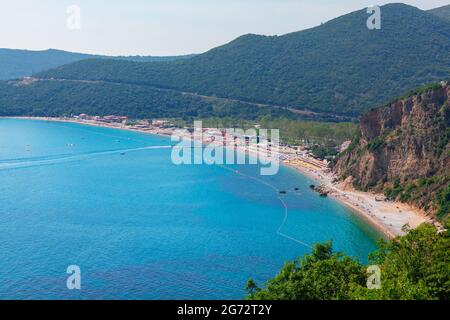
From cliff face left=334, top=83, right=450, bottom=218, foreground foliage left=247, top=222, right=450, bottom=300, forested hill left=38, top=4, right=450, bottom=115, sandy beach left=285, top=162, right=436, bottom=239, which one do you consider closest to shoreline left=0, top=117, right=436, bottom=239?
sandy beach left=285, top=162, right=436, bottom=239

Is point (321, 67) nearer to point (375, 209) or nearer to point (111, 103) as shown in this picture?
point (111, 103)

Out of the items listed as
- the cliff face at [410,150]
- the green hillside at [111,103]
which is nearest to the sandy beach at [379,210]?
the cliff face at [410,150]

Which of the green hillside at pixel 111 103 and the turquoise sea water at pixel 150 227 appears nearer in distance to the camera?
the turquoise sea water at pixel 150 227

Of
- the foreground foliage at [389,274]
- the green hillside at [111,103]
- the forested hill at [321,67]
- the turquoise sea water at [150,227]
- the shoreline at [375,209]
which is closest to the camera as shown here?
the foreground foliage at [389,274]

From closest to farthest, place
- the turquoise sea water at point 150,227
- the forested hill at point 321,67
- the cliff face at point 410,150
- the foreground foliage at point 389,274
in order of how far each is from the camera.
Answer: the foreground foliage at point 389,274 < the turquoise sea water at point 150,227 < the cliff face at point 410,150 < the forested hill at point 321,67

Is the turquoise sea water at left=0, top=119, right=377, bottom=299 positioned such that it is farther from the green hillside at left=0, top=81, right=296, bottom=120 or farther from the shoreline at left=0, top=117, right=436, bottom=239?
the green hillside at left=0, top=81, right=296, bottom=120

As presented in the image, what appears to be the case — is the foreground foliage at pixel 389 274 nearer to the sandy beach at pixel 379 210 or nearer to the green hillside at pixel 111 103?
the sandy beach at pixel 379 210

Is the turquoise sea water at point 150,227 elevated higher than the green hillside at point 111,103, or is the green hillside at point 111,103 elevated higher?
the green hillside at point 111,103
